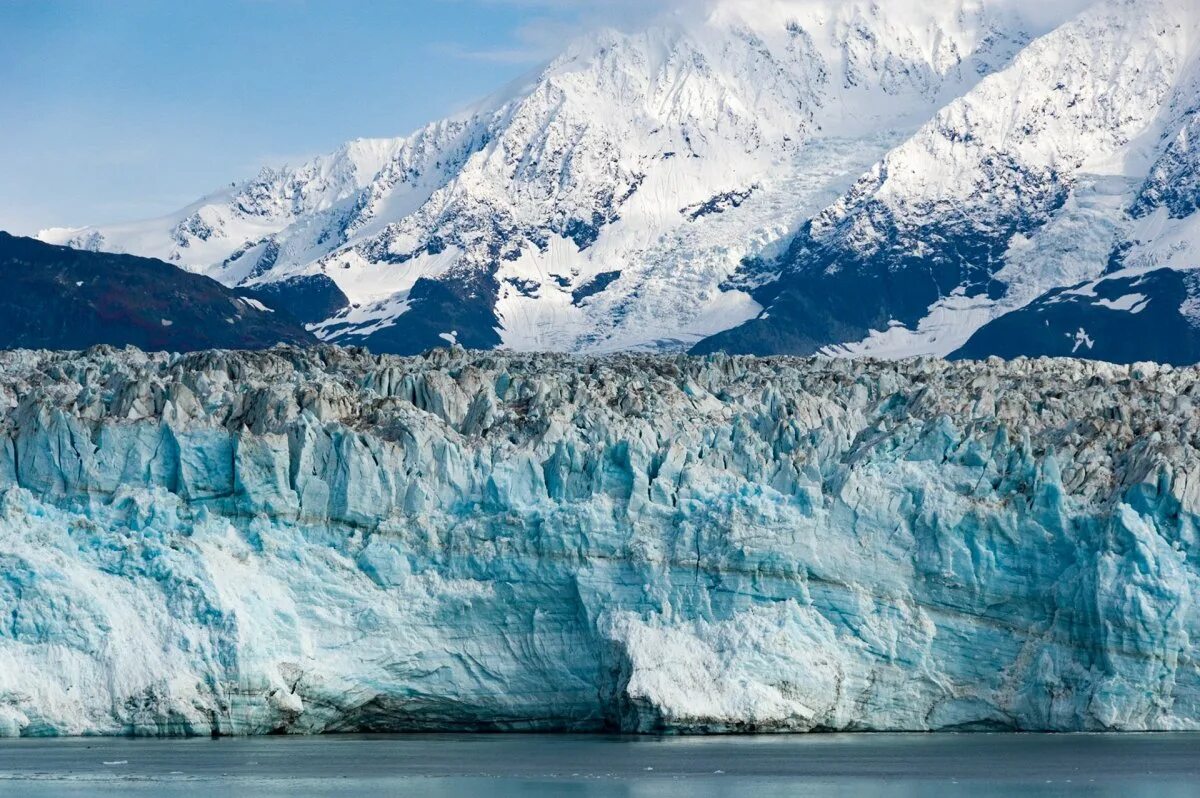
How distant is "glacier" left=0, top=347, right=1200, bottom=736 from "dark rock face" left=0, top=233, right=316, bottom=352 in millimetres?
120430

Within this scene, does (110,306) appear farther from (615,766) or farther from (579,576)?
(615,766)

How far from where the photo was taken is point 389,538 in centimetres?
5788

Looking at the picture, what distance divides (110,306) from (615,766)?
5429 inches

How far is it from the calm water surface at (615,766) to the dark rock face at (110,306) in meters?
124

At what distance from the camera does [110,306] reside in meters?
184

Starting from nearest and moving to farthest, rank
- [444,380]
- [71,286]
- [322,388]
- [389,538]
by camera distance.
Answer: [389,538] < [322,388] < [444,380] < [71,286]

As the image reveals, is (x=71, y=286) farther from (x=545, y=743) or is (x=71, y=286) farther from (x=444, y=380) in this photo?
(x=545, y=743)

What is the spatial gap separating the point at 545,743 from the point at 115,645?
10481 millimetres

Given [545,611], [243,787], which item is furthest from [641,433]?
[243,787]

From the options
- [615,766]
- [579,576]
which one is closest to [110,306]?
[579,576]

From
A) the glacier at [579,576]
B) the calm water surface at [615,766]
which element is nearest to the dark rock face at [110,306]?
the glacier at [579,576]

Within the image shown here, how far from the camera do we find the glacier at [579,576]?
180 feet

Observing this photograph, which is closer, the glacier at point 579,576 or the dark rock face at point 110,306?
the glacier at point 579,576

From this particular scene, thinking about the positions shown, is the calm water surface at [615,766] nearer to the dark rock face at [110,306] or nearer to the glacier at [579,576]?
the glacier at [579,576]
